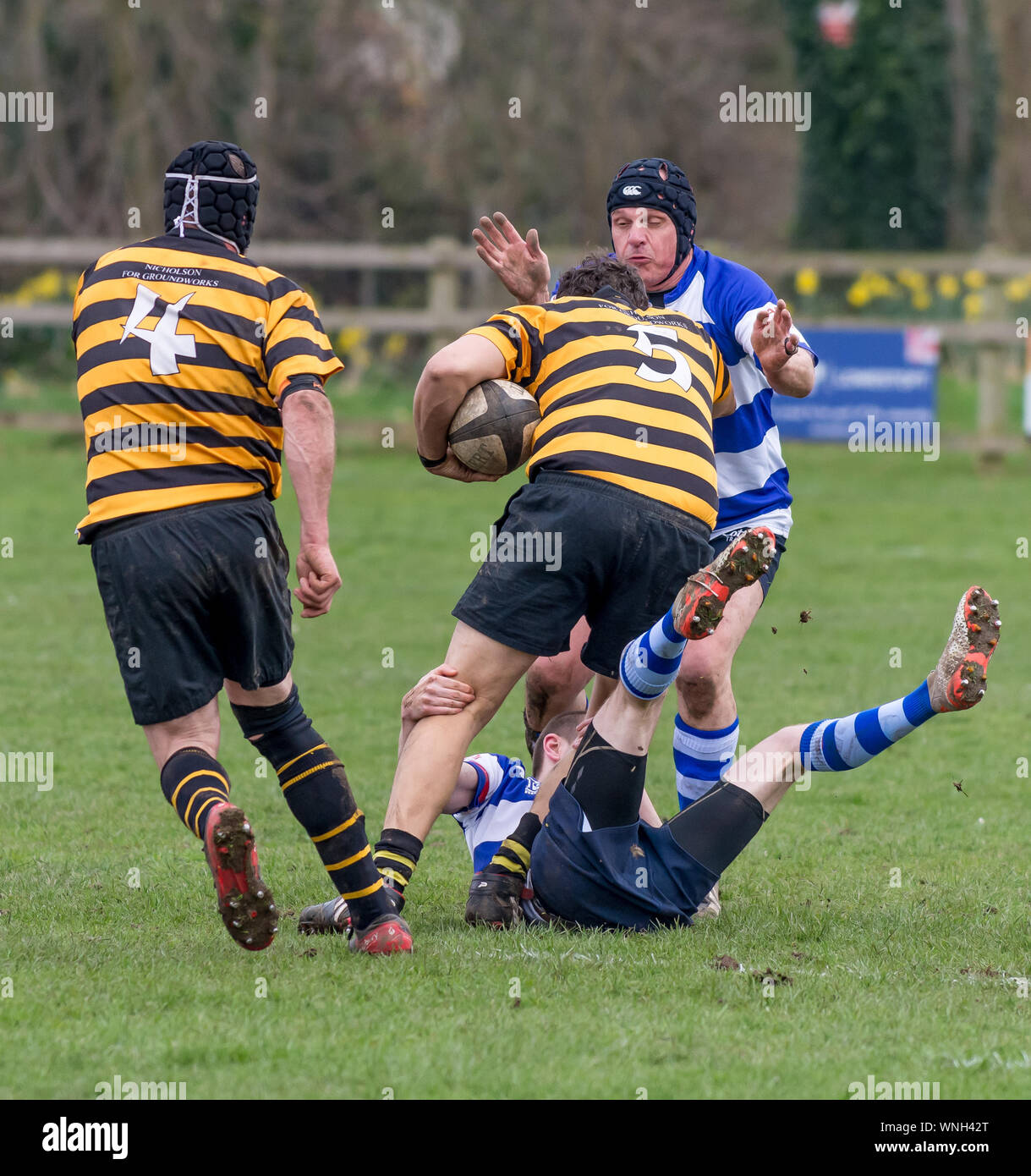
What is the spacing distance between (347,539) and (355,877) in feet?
32.4

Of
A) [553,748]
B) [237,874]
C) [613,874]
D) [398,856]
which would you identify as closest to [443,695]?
[398,856]

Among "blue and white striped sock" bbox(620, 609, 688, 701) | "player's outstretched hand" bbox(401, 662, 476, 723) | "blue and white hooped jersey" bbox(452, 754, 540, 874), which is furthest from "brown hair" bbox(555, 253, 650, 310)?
"blue and white hooped jersey" bbox(452, 754, 540, 874)

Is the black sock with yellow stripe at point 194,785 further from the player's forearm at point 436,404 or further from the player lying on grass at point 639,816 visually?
the player's forearm at point 436,404

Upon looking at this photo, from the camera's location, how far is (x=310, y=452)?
4.59 metres

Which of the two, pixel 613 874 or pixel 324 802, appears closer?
pixel 324 802

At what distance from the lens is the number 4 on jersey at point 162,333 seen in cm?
466

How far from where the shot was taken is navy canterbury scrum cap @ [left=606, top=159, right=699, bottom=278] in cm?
591

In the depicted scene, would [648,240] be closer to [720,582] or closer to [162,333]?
[720,582]

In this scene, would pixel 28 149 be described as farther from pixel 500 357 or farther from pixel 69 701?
pixel 500 357

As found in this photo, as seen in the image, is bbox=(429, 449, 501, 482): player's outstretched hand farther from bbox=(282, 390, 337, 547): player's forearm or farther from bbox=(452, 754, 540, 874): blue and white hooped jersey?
bbox=(452, 754, 540, 874): blue and white hooped jersey

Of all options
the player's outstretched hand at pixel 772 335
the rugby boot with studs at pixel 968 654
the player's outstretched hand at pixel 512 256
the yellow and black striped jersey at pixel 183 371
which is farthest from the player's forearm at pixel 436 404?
the rugby boot with studs at pixel 968 654

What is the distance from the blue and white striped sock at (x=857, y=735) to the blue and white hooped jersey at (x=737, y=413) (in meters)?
1.04

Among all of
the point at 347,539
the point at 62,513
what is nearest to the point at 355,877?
the point at 347,539

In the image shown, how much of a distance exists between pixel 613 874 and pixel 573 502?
42.3 inches
